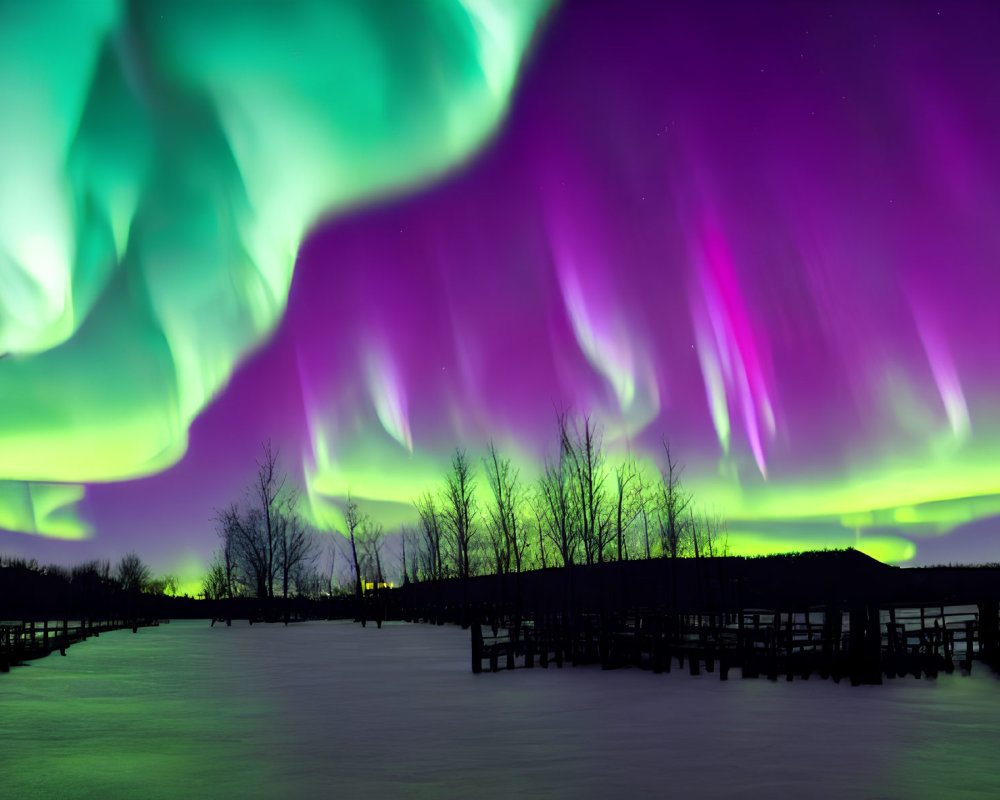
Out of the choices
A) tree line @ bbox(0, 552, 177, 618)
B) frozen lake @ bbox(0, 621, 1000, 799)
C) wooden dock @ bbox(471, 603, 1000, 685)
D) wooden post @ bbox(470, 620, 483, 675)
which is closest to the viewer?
frozen lake @ bbox(0, 621, 1000, 799)

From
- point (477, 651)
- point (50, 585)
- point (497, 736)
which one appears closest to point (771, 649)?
point (477, 651)

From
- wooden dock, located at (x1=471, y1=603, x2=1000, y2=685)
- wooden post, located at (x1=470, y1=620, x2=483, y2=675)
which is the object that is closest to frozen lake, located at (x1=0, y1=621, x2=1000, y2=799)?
wooden post, located at (x1=470, y1=620, x2=483, y2=675)

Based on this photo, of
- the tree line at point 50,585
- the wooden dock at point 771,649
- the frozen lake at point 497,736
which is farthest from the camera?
the tree line at point 50,585

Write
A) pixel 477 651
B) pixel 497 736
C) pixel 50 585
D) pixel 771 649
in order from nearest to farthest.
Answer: pixel 497 736, pixel 771 649, pixel 477 651, pixel 50 585

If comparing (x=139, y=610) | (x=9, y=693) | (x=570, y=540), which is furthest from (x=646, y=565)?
(x=139, y=610)

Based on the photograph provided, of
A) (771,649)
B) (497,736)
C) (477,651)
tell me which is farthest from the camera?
(477,651)

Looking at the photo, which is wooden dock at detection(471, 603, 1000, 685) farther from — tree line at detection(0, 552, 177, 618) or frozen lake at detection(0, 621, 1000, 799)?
tree line at detection(0, 552, 177, 618)

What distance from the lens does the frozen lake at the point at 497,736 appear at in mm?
14070

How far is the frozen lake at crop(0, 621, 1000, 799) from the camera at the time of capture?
1407cm

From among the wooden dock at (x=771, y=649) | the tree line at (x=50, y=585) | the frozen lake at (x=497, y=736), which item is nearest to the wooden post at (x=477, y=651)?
the wooden dock at (x=771, y=649)

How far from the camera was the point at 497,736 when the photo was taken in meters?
18.7

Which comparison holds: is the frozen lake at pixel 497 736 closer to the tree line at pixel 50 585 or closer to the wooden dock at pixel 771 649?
the wooden dock at pixel 771 649

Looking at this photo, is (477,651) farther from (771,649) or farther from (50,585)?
(50,585)

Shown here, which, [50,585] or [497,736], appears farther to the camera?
[50,585]
